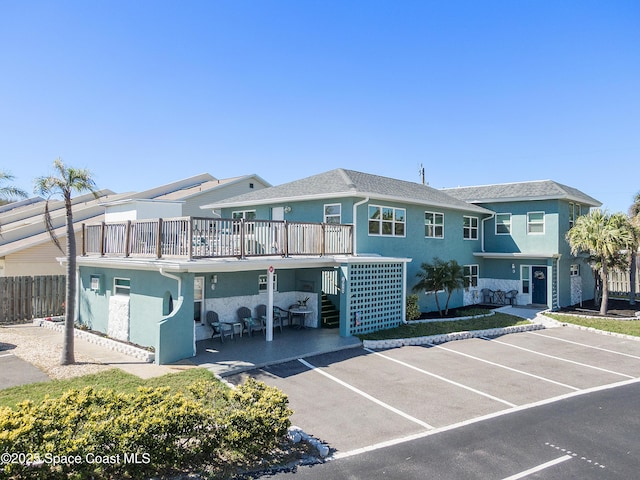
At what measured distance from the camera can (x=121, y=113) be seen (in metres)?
18.5

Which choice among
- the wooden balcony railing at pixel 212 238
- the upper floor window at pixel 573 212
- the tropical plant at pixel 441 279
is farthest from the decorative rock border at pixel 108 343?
the upper floor window at pixel 573 212

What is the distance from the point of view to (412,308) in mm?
16438

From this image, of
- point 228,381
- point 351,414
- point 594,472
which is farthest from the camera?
point 228,381

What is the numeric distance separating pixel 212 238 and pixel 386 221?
8.11m

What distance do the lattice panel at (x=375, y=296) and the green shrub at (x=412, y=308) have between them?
4.44 ft

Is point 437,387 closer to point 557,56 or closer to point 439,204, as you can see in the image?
point 439,204

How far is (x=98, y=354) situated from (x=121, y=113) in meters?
11.7

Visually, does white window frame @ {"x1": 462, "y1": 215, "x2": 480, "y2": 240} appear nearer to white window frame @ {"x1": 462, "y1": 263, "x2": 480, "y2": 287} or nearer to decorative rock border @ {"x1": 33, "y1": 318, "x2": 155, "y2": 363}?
white window frame @ {"x1": 462, "y1": 263, "x2": 480, "y2": 287}

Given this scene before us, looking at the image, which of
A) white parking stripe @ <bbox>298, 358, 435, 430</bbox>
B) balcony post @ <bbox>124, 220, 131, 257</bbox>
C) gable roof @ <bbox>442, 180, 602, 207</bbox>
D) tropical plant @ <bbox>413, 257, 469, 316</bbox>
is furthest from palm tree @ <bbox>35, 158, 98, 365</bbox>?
gable roof @ <bbox>442, 180, 602, 207</bbox>

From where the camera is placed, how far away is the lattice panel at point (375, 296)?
1355cm

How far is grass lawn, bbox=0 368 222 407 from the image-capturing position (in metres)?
7.89

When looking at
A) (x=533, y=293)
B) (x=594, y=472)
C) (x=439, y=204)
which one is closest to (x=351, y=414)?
(x=594, y=472)

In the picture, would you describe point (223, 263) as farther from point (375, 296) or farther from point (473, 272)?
point (473, 272)

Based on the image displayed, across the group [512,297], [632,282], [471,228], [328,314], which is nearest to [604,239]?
[512,297]
